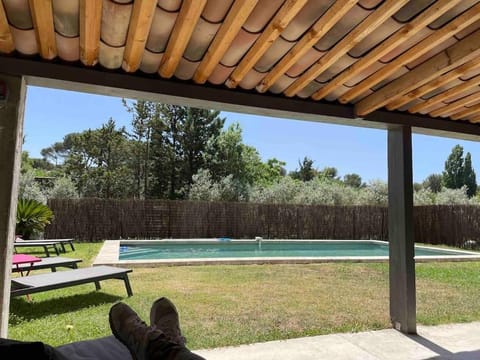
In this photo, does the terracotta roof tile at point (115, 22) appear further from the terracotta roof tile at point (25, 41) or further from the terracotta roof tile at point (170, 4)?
the terracotta roof tile at point (25, 41)

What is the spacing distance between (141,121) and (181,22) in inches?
787

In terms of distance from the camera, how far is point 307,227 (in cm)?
1492

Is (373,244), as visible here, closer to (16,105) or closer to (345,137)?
(16,105)

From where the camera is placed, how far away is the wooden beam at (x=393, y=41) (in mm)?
1879

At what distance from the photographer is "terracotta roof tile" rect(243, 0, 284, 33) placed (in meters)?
1.91

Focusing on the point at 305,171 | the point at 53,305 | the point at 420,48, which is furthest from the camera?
the point at 305,171

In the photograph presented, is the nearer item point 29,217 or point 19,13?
point 19,13

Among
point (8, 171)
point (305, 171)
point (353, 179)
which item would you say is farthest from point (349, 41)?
point (353, 179)

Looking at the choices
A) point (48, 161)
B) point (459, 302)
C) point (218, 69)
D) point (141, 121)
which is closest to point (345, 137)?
point (141, 121)

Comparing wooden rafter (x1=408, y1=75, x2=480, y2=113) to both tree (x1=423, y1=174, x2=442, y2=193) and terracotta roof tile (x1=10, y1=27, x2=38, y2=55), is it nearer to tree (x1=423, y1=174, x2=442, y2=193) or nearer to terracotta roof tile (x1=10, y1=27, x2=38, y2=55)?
terracotta roof tile (x1=10, y1=27, x2=38, y2=55)

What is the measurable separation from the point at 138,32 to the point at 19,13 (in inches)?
24.5

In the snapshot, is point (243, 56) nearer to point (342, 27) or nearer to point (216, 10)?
point (216, 10)

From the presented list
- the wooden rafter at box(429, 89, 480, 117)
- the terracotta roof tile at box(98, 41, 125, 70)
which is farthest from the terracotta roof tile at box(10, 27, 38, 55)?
the wooden rafter at box(429, 89, 480, 117)

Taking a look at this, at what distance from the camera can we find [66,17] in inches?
79.4
